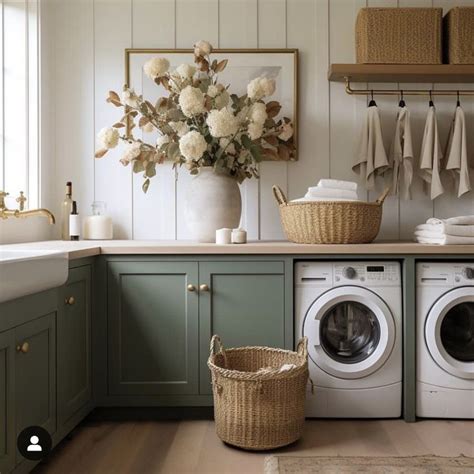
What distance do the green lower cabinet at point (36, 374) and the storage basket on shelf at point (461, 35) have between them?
7.81 ft

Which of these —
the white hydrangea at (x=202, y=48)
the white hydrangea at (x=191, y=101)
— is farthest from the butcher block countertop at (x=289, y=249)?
the white hydrangea at (x=202, y=48)

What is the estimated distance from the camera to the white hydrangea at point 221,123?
8.52ft

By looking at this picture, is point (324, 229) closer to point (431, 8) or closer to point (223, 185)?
point (223, 185)

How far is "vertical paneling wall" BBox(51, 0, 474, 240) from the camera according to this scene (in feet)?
10.5

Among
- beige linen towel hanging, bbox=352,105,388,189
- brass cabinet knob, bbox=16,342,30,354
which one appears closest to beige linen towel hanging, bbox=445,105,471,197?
beige linen towel hanging, bbox=352,105,388,189

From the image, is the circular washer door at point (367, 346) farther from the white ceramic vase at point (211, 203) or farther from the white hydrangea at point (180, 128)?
the white hydrangea at point (180, 128)

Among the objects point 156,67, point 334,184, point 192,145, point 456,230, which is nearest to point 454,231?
point 456,230

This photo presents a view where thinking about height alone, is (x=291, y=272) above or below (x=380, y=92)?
below

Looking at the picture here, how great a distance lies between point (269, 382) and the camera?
7.25 feet

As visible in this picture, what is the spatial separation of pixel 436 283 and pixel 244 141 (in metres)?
1.14

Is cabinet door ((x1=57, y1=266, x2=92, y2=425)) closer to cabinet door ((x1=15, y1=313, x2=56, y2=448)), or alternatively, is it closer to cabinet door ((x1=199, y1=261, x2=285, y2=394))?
cabinet door ((x1=15, y1=313, x2=56, y2=448))

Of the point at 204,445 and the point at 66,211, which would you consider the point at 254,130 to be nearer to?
the point at 66,211

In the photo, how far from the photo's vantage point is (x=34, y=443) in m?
1.92

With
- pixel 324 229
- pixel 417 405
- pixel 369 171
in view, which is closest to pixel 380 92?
pixel 369 171
